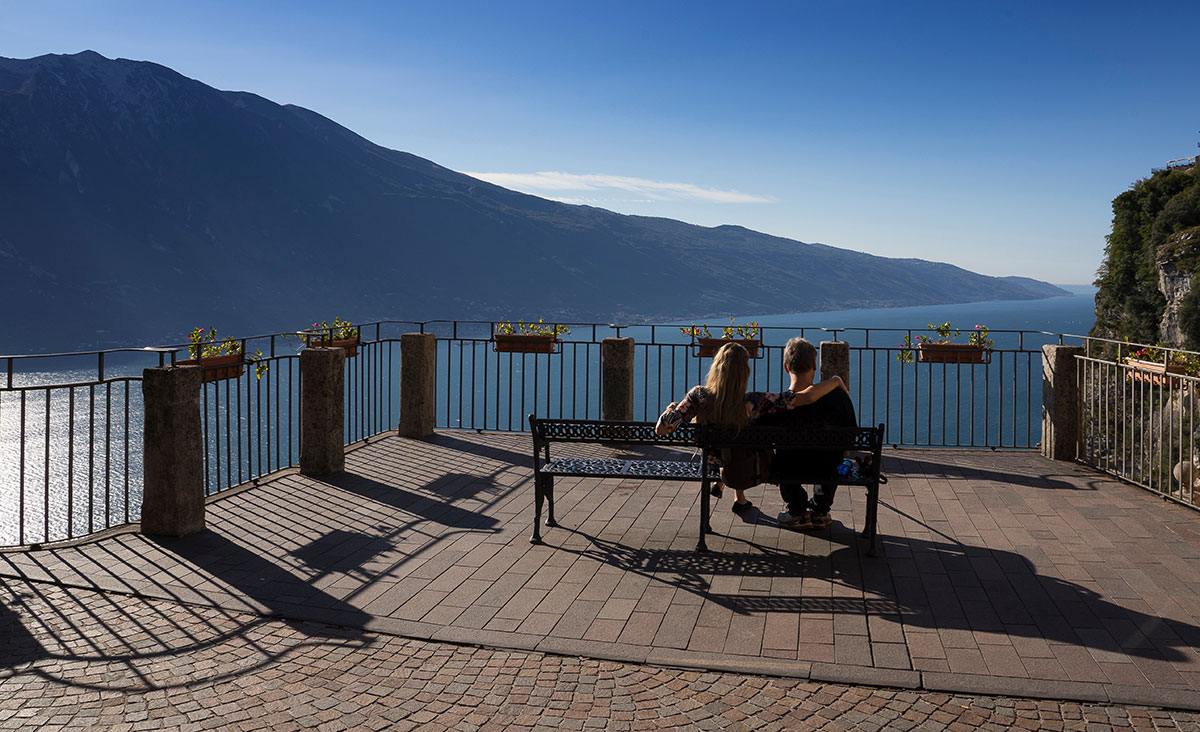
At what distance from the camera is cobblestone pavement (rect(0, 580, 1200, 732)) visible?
3.15 metres

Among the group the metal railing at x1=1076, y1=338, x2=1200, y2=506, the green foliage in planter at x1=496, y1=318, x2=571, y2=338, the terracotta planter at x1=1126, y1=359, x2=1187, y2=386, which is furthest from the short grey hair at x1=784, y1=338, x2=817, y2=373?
the green foliage in planter at x1=496, y1=318, x2=571, y2=338

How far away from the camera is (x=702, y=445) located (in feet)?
17.1

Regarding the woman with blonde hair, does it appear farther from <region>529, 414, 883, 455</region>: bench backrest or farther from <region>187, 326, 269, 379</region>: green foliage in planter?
<region>187, 326, 269, 379</region>: green foliage in planter

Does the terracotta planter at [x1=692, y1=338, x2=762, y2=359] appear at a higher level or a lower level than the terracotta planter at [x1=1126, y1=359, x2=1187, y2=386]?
higher

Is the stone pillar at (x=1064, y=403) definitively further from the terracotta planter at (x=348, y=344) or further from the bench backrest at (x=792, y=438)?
the terracotta planter at (x=348, y=344)

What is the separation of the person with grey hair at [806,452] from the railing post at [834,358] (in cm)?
318

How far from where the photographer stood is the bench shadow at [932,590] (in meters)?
3.94

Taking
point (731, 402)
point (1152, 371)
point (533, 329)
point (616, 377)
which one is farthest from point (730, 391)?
point (533, 329)

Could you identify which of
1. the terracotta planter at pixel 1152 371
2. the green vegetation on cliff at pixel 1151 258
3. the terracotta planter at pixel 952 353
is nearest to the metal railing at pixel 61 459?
the terracotta planter at pixel 952 353

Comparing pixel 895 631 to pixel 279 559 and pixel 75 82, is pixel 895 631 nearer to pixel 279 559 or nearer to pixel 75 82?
pixel 279 559

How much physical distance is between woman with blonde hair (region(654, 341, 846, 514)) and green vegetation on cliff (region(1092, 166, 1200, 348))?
52.9 meters

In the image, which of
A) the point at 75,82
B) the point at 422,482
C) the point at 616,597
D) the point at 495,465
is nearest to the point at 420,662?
the point at 616,597

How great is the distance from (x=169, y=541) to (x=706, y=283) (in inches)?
6420

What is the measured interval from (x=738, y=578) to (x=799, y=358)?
1562 mm
